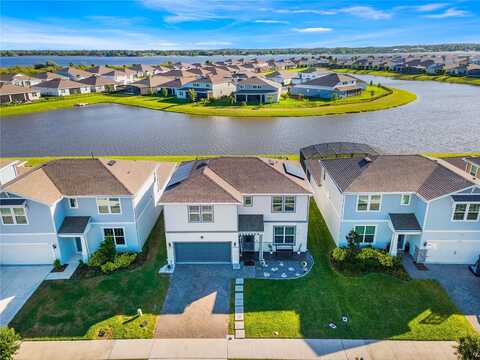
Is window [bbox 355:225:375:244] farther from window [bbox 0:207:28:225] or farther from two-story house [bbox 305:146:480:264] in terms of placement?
window [bbox 0:207:28:225]

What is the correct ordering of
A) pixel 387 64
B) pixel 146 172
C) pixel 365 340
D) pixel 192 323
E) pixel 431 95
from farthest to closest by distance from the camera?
1. pixel 387 64
2. pixel 431 95
3. pixel 146 172
4. pixel 192 323
5. pixel 365 340

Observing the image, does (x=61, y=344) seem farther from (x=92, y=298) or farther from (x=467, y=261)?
(x=467, y=261)

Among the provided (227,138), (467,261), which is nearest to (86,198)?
(467,261)

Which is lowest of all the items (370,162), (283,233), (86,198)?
(283,233)

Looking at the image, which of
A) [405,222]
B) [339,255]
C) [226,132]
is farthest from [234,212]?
[226,132]

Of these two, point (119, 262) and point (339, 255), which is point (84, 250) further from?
point (339, 255)

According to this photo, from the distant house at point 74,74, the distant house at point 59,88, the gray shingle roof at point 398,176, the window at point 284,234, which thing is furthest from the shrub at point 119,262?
the distant house at point 74,74
